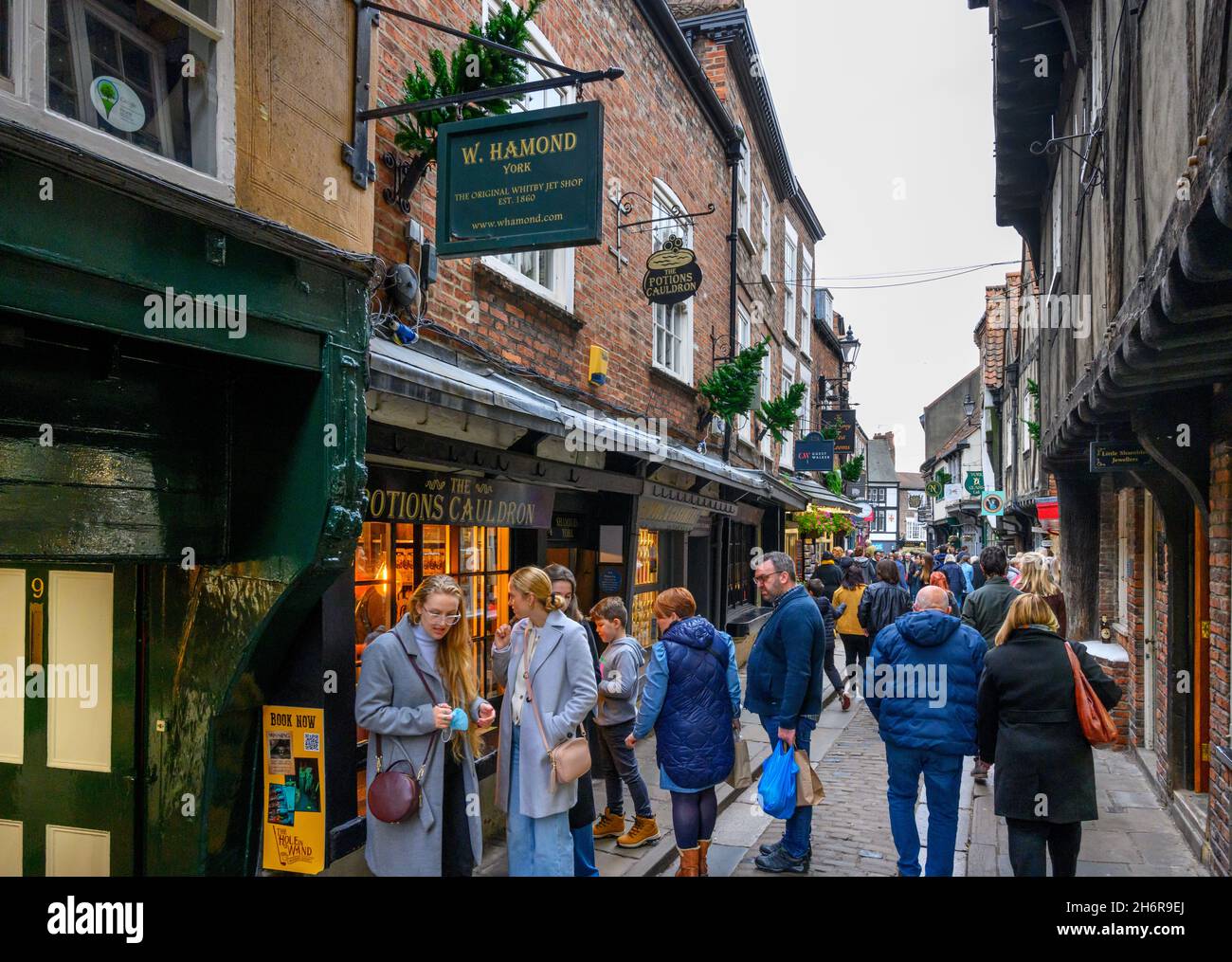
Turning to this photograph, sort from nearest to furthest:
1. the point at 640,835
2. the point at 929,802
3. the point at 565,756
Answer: the point at 565,756
the point at 929,802
the point at 640,835

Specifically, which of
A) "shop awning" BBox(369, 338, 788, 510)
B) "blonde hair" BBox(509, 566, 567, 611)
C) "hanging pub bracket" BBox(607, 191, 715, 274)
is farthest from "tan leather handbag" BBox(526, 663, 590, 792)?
"hanging pub bracket" BBox(607, 191, 715, 274)

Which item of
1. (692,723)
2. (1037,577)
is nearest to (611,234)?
(1037,577)

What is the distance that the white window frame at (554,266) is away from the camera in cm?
669

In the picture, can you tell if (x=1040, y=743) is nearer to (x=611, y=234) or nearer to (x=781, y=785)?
(x=781, y=785)

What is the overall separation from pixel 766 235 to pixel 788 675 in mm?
13549

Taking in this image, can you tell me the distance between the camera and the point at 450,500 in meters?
5.62

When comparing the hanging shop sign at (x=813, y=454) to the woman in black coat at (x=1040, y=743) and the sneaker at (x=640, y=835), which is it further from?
the woman in black coat at (x=1040, y=743)

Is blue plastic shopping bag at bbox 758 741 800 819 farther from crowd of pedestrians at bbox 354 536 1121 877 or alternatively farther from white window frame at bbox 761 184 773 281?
white window frame at bbox 761 184 773 281

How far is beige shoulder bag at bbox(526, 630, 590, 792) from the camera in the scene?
14.2 feet

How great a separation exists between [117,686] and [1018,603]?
438 cm

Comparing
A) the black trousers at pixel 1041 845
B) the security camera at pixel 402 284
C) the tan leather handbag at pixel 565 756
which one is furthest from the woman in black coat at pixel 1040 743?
the security camera at pixel 402 284

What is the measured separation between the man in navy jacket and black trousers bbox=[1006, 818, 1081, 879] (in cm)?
123
